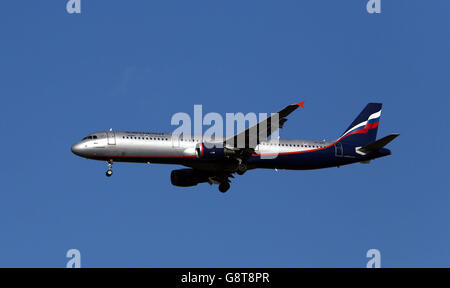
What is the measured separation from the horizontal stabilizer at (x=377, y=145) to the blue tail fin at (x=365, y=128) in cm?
184

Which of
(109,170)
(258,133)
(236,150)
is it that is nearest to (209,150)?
(236,150)

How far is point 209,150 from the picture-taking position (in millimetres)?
67062

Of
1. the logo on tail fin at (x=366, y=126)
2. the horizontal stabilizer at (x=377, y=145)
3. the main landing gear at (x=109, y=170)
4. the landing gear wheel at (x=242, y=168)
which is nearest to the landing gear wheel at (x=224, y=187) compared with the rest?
the landing gear wheel at (x=242, y=168)

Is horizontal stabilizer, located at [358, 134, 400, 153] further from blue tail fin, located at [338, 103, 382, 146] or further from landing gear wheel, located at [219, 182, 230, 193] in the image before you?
landing gear wheel, located at [219, 182, 230, 193]

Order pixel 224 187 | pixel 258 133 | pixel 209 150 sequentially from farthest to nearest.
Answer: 1. pixel 224 187
2. pixel 209 150
3. pixel 258 133

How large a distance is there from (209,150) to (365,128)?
762 inches

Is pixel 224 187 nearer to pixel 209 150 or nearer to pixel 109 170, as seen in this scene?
pixel 209 150

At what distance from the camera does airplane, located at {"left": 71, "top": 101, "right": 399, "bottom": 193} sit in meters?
Result: 67.1

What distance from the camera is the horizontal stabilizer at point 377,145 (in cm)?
7056

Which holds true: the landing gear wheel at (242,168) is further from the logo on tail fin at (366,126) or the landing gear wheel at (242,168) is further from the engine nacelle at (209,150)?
the logo on tail fin at (366,126)
